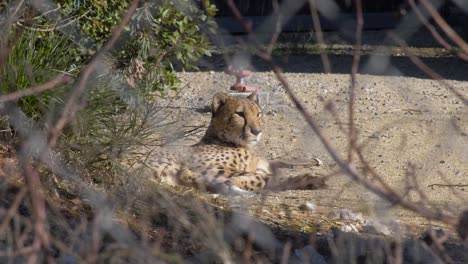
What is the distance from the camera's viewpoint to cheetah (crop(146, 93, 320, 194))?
4.60 meters

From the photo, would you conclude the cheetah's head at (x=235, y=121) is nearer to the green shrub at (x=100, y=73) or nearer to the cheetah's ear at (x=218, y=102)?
the cheetah's ear at (x=218, y=102)

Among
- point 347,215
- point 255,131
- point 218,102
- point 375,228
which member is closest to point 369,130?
point 255,131

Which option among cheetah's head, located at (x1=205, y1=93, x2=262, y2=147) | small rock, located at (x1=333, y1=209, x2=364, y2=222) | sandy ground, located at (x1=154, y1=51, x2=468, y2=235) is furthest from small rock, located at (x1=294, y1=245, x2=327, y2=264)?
cheetah's head, located at (x1=205, y1=93, x2=262, y2=147)

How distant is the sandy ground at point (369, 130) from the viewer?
4.12 metres

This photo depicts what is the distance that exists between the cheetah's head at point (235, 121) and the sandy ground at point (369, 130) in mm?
129

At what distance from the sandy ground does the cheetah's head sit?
5.1 inches

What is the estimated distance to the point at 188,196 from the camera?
3760 mm

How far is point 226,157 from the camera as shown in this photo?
199 inches

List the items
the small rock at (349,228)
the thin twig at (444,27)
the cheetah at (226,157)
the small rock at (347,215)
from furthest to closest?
the cheetah at (226,157)
the small rock at (347,215)
the small rock at (349,228)
the thin twig at (444,27)

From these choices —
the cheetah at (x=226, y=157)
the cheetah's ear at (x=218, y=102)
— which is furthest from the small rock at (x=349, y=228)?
the cheetah's ear at (x=218, y=102)

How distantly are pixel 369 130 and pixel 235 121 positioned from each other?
3.03 feet

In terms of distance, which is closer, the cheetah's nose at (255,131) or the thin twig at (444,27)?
the thin twig at (444,27)

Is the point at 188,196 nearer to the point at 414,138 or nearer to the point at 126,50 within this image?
the point at 126,50

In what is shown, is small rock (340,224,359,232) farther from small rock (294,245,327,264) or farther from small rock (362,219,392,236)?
small rock (294,245,327,264)
